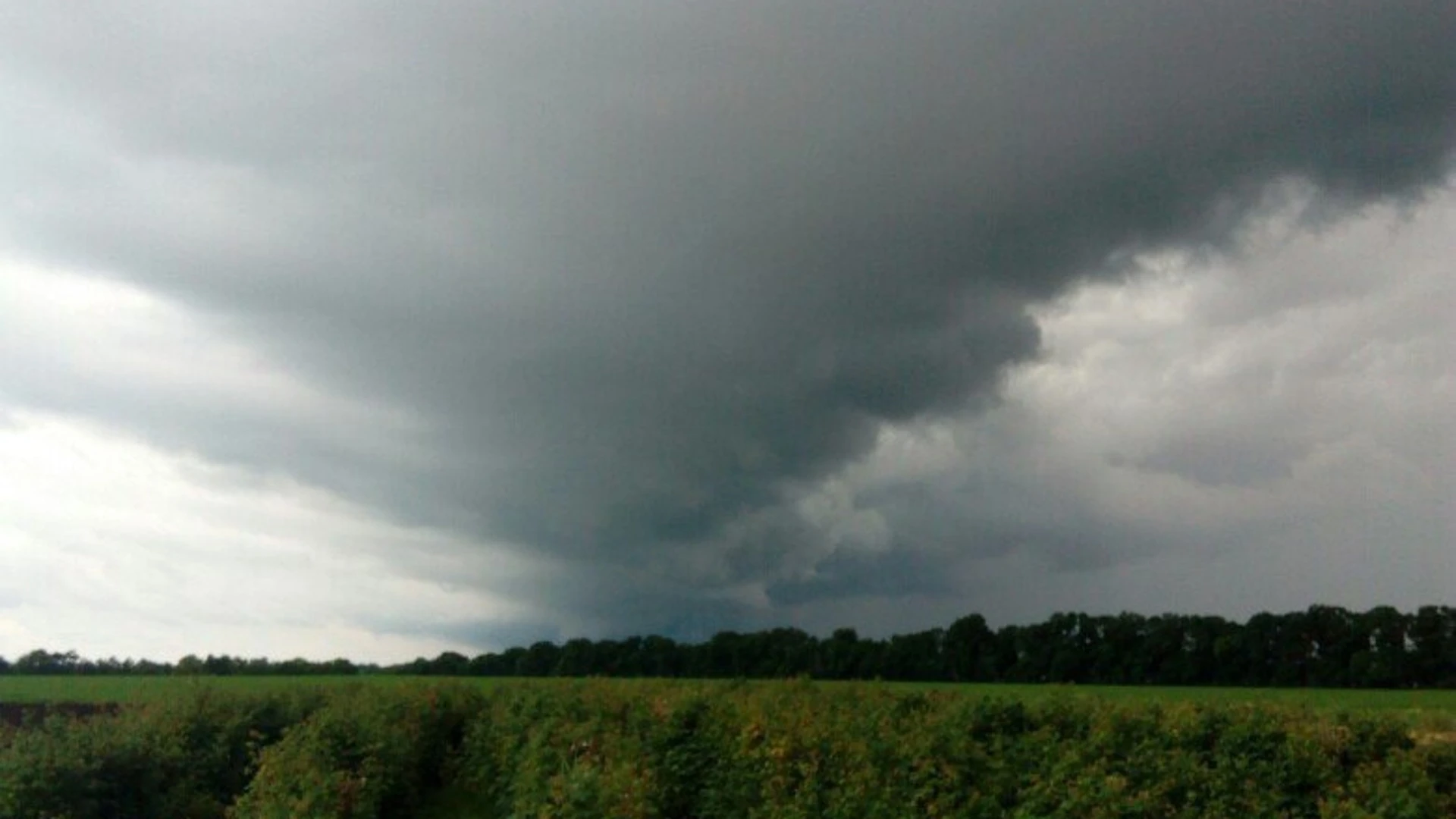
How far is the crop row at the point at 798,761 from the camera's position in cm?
1280

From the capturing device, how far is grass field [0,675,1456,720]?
49.4ft

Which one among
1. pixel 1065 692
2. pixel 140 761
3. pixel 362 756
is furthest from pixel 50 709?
pixel 1065 692

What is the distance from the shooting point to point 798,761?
1451 centimetres

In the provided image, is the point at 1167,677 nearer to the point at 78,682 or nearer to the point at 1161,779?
the point at 1161,779

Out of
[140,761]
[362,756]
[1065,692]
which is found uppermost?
[1065,692]

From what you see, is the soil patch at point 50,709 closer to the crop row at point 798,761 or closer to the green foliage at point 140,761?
the green foliage at point 140,761

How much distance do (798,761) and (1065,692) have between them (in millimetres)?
3633

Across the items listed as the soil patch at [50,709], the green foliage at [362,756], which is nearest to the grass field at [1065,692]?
the soil patch at [50,709]

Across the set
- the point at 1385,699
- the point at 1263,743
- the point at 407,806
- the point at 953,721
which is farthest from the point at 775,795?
the point at 1385,699

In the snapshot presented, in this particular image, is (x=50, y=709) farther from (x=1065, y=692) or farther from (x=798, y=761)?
(x=1065, y=692)

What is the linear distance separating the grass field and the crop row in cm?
82

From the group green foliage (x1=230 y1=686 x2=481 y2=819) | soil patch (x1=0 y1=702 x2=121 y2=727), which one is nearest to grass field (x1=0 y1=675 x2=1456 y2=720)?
soil patch (x1=0 y1=702 x2=121 y2=727)

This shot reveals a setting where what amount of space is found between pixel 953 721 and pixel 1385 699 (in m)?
9.24

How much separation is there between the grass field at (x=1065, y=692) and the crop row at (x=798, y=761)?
820mm
